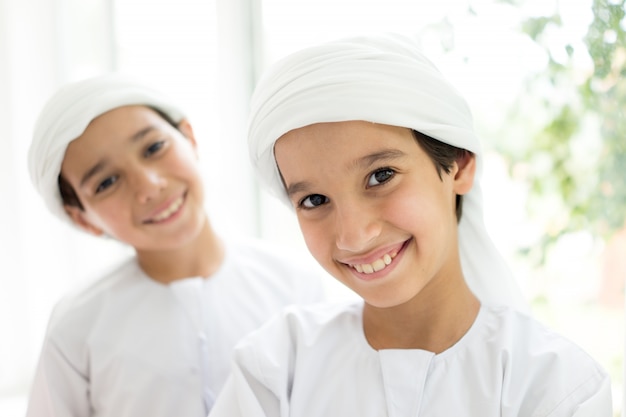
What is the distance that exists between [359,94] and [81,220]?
3.71 ft

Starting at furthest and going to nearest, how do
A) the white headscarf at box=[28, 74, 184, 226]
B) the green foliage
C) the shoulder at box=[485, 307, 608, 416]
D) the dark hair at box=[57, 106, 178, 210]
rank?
the dark hair at box=[57, 106, 178, 210] < the white headscarf at box=[28, 74, 184, 226] < the green foliage < the shoulder at box=[485, 307, 608, 416]

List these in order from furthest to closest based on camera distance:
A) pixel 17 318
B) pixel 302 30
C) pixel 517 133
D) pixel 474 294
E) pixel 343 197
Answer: pixel 17 318, pixel 302 30, pixel 517 133, pixel 474 294, pixel 343 197

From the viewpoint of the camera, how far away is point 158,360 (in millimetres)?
1876

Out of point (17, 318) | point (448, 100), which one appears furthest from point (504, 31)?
point (17, 318)

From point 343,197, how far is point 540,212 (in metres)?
0.92

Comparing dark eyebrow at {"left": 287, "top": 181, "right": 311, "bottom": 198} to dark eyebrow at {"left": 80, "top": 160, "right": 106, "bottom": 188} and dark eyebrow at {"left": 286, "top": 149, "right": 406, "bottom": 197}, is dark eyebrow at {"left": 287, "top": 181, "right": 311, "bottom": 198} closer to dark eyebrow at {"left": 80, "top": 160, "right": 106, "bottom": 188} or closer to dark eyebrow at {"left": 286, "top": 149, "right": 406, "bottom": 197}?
dark eyebrow at {"left": 286, "top": 149, "right": 406, "bottom": 197}

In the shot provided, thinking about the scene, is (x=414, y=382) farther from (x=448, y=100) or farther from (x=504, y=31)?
(x=504, y=31)

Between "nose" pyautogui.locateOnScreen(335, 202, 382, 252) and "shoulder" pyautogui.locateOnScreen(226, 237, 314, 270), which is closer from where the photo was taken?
"nose" pyautogui.locateOnScreen(335, 202, 382, 252)

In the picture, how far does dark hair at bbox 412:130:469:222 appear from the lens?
1.37 m

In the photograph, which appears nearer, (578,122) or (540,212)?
(578,122)

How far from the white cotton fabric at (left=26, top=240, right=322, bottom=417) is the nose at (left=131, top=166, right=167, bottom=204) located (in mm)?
269

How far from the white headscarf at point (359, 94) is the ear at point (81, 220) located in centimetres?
80

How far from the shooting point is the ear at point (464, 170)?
1461 millimetres

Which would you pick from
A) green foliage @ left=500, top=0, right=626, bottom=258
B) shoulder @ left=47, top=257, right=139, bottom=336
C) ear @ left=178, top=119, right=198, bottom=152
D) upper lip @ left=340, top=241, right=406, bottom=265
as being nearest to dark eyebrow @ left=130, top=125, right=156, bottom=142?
ear @ left=178, top=119, right=198, bottom=152
